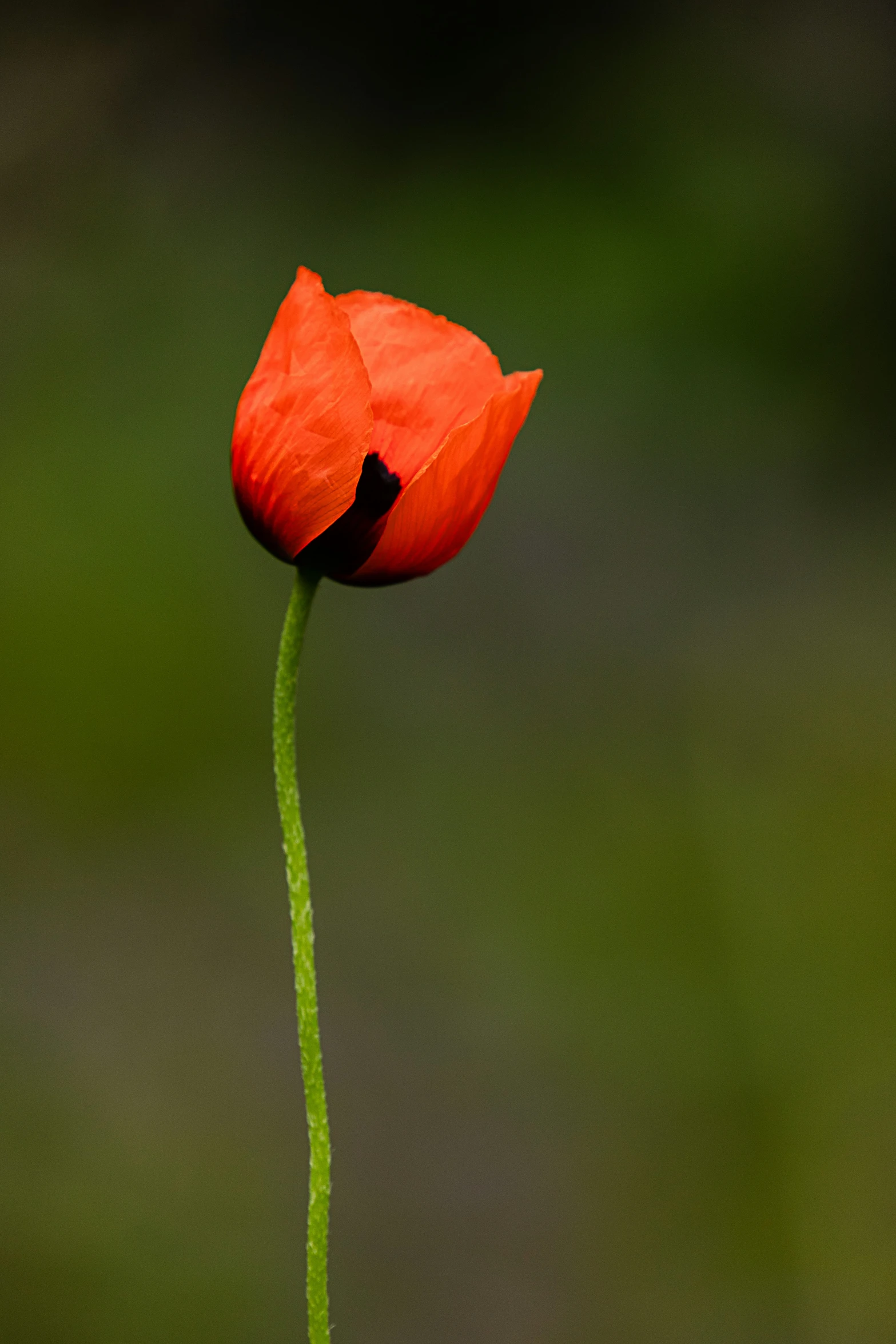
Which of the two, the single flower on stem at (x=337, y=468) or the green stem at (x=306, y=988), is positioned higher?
the single flower on stem at (x=337, y=468)

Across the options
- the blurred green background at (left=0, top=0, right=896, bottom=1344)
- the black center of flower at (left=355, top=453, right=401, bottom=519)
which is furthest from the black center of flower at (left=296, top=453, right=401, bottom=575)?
the blurred green background at (left=0, top=0, right=896, bottom=1344)

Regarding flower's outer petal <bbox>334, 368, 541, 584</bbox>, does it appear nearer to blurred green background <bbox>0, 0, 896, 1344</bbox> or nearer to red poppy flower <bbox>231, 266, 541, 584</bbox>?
red poppy flower <bbox>231, 266, 541, 584</bbox>

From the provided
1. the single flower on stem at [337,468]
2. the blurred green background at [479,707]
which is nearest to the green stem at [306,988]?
the single flower on stem at [337,468]

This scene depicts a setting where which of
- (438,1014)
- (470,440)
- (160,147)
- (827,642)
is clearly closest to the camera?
(470,440)

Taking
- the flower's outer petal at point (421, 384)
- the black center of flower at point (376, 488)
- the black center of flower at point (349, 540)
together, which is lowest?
the black center of flower at point (349, 540)

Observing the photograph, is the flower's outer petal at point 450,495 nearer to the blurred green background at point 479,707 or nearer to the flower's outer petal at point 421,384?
the flower's outer petal at point 421,384

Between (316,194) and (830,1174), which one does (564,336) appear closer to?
(316,194)

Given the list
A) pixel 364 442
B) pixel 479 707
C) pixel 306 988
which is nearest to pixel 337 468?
pixel 364 442

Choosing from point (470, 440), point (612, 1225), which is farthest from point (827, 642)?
point (470, 440)
